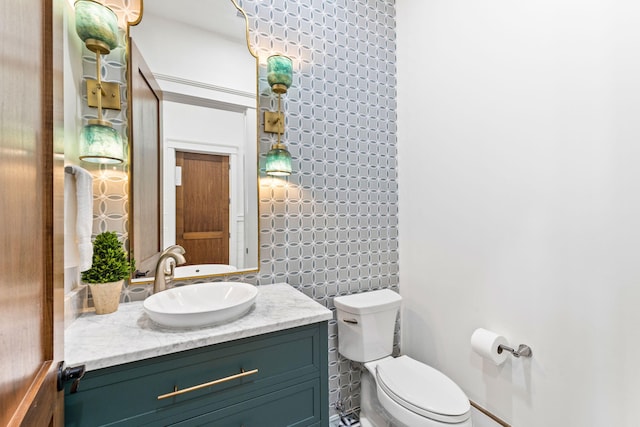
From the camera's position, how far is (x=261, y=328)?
1.06 metres

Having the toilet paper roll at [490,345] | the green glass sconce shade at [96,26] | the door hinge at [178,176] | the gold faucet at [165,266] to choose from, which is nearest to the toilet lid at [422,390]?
the toilet paper roll at [490,345]

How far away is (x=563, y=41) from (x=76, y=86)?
198 cm

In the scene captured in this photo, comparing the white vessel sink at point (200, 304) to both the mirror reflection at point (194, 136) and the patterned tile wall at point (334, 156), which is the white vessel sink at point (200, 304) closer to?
the mirror reflection at point (194, 136)

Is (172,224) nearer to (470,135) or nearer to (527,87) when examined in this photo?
(470,135)

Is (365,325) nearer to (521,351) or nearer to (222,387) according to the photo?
(521,351)

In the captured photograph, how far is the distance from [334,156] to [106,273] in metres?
1.28

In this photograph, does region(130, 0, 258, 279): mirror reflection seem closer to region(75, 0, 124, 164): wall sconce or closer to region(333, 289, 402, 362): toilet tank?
region(75, 0, 124, 164): wall sconce

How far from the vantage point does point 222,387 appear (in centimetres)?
101

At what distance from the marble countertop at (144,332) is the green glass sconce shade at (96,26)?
1065 mm

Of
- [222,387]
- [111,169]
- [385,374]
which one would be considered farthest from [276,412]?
[111,169]

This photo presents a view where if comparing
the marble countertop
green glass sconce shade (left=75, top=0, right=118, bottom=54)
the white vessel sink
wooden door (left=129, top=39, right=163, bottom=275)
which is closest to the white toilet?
the marble countertop

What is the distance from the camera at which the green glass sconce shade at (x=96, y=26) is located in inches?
43.9

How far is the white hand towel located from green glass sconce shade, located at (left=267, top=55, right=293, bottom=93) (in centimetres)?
94

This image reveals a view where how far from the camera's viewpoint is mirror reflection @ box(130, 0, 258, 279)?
136 centimetres
